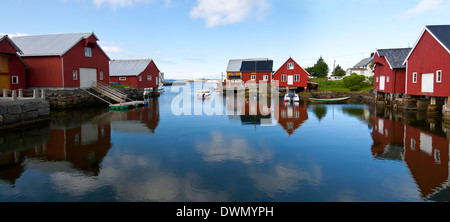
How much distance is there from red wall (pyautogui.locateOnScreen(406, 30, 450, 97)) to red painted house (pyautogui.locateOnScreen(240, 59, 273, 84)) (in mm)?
38289

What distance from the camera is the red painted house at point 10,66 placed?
89.4 ft

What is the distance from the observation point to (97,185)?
375 inches

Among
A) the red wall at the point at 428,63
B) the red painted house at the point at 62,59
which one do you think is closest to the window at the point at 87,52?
the red painted house at the point at 62,59

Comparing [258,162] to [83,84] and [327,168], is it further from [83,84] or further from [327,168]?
[83,84]

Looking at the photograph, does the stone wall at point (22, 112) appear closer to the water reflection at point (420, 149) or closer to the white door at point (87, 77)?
the white door at point (87, 77)

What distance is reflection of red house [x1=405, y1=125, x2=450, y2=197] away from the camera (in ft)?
31.9

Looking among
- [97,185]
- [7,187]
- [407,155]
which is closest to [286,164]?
[407,155]

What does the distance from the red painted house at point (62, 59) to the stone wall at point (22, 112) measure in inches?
434

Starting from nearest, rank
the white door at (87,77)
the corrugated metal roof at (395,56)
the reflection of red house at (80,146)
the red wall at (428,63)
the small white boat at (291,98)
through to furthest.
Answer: the reflection of red house at (80,146) < the red wall at (428,63) < the corrugated metal roof at (395,56) < the white door at (87,77) < the small white boat at (291,98)

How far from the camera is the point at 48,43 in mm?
34906

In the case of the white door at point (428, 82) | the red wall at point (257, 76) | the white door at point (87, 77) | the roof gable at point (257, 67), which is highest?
the roof gable at point (257, 67)

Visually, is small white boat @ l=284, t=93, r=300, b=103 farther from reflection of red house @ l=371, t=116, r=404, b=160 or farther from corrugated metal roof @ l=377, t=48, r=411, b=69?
reflection of red house @ l=371, t=116, r=404, b=160

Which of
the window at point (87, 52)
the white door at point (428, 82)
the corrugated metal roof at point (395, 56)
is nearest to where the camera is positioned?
the white door at point (428, 82)

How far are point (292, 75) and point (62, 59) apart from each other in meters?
37.8
